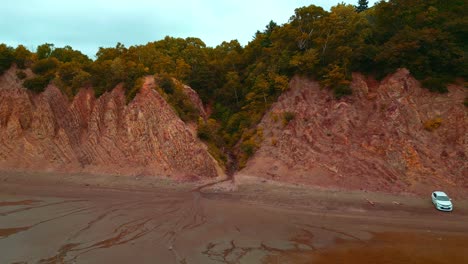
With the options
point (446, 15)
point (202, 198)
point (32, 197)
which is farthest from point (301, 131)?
point (32, 197)

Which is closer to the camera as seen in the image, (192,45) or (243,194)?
(243,194)

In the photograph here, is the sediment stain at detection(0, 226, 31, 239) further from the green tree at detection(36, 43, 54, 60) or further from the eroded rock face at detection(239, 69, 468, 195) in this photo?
the green tree at detection(36, 43, 54, 60)

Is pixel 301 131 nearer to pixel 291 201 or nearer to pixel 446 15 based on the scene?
pixel 291 201

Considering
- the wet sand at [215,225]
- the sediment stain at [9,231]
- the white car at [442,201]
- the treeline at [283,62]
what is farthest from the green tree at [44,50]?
the white car at [442,201]

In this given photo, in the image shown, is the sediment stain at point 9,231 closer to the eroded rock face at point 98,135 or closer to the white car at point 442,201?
the eroded rock face at point 98,135

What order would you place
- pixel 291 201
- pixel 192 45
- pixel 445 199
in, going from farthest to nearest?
1. pixel 192 45
2. pixel 291 201
3. pixel 445 199

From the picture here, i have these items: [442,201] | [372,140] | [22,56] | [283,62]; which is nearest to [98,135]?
[22,56]
